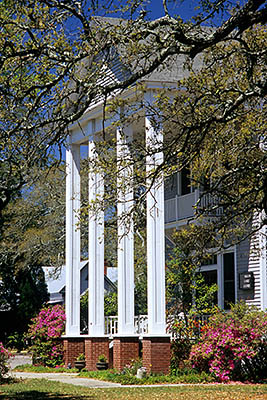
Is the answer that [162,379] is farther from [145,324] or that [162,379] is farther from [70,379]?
[145,324]

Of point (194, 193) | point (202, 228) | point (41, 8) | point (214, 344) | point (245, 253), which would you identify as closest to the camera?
point (41, 8)

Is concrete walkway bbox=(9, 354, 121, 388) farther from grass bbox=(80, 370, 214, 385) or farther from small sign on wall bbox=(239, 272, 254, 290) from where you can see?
small sign on wall bbox=(239, 272, 254, 290)

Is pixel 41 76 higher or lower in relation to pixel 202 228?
higher

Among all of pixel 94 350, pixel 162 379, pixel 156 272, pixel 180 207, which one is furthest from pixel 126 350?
pixel 180 207

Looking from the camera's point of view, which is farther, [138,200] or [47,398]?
[47,398]

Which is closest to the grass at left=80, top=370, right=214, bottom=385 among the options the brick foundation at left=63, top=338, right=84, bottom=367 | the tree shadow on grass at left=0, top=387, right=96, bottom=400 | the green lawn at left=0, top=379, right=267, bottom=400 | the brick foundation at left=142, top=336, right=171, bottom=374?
the brick foundation at left=142, top=336, right=171, bottom=374

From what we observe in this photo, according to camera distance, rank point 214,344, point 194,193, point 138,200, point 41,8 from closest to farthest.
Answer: point 41,8 → point 138,200 → point 214,344 → point 194,193

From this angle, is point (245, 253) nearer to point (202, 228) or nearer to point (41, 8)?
point (202, 228)

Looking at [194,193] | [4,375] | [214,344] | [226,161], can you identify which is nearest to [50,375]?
[4,375]

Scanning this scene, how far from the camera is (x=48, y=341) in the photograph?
23.0 meters

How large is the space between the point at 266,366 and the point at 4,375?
7064 mm

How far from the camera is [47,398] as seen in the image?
1391cm

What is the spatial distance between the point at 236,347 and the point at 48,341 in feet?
27.0

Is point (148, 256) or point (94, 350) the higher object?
point (148, 256)
